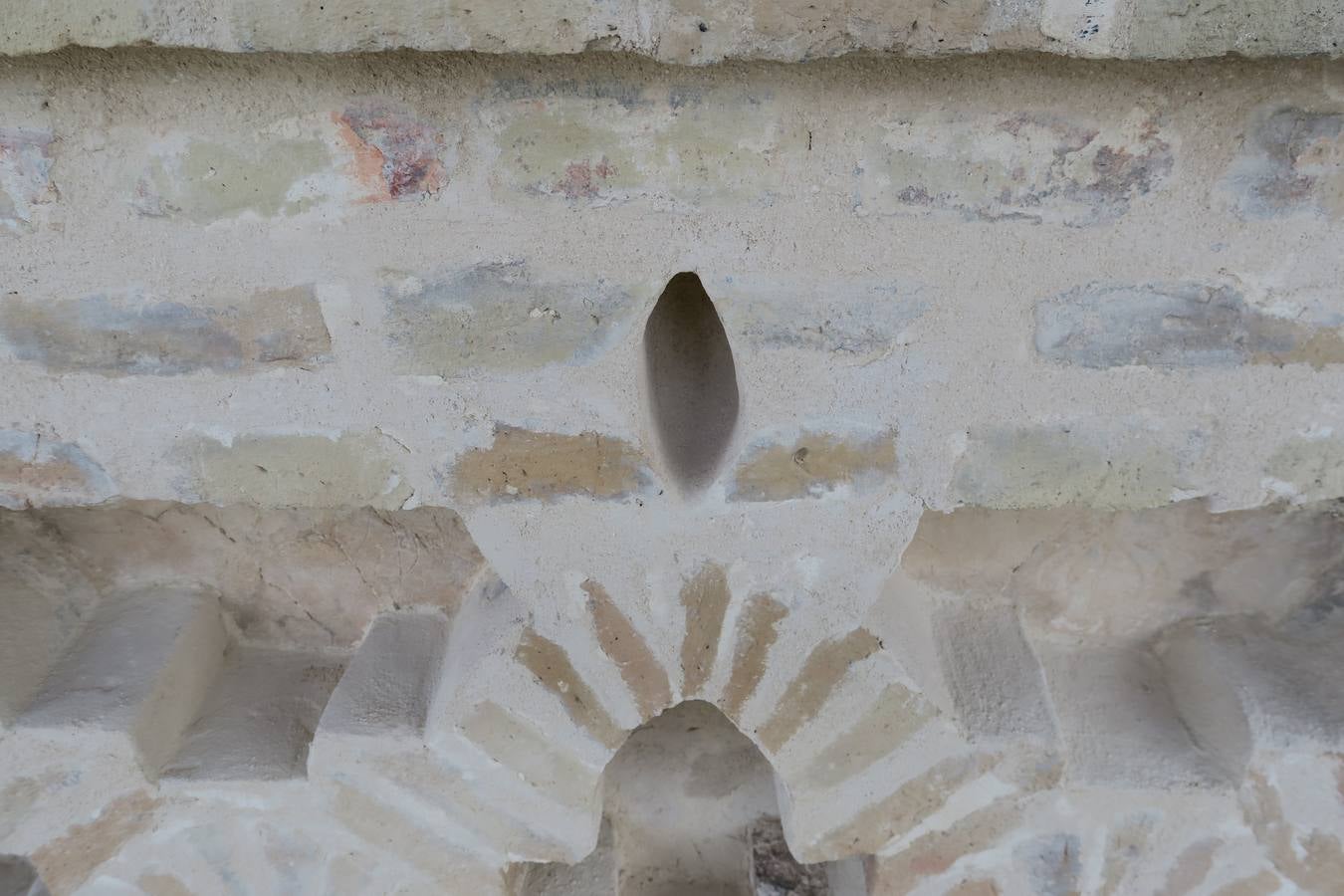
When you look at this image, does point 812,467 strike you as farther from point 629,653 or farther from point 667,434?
point 629,653

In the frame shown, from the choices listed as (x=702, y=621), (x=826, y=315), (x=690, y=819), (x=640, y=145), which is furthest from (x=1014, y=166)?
(x=690, y=819)

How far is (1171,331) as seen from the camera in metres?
0.89

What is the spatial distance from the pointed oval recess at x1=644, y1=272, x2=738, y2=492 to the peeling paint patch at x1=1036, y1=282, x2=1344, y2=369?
0.34 meters

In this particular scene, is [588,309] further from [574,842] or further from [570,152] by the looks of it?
[574,842]

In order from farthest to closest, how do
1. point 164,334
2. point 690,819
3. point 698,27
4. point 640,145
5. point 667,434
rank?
point 690,819, point 667,434, point 164,334, point 640,145, point 698,27

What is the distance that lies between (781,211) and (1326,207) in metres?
0.47

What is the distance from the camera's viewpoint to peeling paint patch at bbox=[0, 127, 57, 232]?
2.64ft

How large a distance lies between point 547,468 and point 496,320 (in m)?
0.17

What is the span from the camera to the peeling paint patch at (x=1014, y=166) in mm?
788

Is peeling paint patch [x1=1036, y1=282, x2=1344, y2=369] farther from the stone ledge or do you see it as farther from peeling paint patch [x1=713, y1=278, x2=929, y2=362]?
the stone ledge

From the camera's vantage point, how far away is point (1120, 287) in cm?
87

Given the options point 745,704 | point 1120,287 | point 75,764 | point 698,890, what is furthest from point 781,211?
point 698,890

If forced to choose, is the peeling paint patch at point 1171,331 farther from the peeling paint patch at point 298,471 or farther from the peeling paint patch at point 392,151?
the peeling paint patch at point 298,471

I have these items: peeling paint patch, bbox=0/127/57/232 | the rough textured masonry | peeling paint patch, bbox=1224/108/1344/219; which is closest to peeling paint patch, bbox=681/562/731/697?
the rough textured masonry
